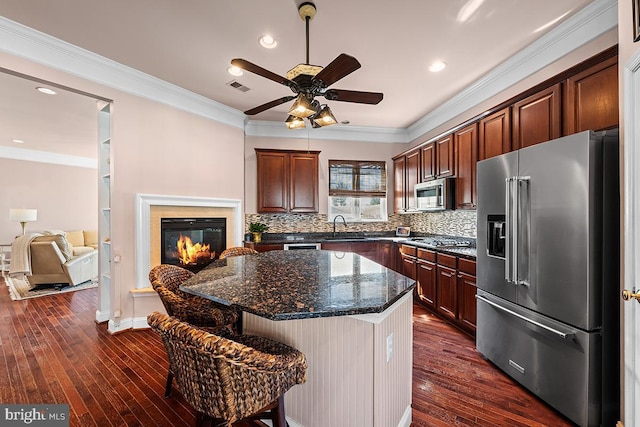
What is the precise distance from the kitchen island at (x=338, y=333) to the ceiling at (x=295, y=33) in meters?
2.06

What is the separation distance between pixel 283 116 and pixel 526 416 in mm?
4482

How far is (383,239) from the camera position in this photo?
15.6 feet

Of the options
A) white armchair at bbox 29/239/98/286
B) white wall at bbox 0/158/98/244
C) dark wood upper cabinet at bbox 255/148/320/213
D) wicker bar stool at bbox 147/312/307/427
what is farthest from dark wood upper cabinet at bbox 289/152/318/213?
white wall at bbox 0/158/98/244

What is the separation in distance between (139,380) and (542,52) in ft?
15.0

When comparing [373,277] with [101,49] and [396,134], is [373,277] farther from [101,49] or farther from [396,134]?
[396,134]

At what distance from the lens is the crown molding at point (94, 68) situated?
2477mm

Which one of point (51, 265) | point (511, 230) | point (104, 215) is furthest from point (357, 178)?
point (51, 265)

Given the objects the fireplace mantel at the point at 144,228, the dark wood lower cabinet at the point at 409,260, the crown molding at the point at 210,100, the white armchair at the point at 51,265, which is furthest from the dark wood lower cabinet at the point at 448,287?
the white armchair at the point at 51,265

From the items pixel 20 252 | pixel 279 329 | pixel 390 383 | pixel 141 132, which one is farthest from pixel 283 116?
pixel 20 252

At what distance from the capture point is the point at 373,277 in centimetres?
172

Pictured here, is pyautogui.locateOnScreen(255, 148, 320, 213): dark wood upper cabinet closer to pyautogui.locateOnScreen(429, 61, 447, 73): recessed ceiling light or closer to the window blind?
the window blind

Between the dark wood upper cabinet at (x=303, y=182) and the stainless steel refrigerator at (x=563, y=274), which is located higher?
the dark wood upper cabinet at (x=303, y=182)

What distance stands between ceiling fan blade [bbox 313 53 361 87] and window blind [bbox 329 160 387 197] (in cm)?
327

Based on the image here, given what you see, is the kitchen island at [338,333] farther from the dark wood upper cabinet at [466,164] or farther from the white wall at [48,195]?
the white wall at [48,195]
